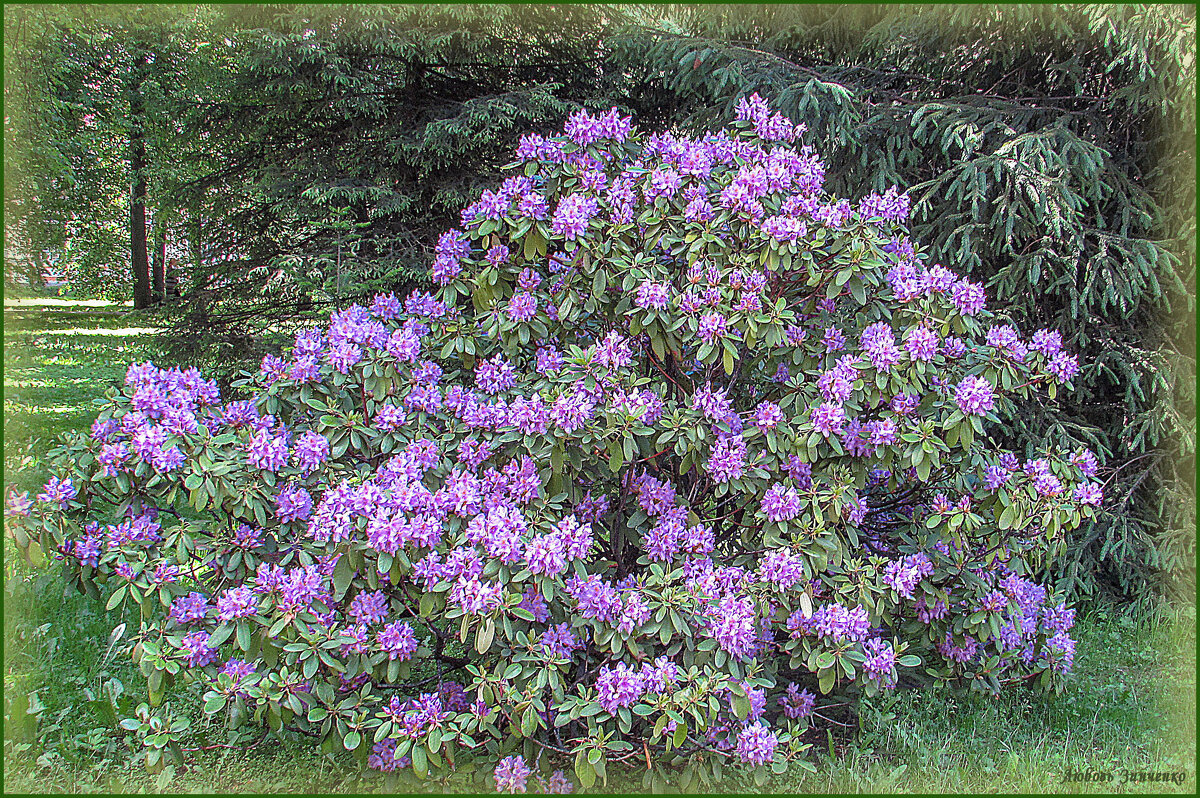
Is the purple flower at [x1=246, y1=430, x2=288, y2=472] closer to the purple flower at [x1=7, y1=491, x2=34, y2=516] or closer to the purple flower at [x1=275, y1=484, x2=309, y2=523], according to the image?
the purple flower at [x1=275, y1=484, x2=309, y2=523]

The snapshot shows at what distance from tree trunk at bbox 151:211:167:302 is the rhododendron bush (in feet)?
10.6

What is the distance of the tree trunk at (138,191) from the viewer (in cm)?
512

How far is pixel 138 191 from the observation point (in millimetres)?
6664

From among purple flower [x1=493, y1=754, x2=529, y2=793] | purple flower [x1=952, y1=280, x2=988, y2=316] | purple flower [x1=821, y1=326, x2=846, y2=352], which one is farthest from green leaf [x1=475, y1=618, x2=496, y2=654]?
purple flower [x1=952, y1=280, x2=988, y2=316]

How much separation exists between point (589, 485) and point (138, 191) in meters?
5.63

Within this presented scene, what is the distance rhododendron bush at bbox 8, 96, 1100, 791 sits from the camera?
2.32 m

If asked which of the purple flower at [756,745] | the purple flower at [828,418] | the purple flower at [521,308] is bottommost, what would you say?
the purple flower at [756,745]

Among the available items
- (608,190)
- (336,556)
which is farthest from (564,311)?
(336,556)

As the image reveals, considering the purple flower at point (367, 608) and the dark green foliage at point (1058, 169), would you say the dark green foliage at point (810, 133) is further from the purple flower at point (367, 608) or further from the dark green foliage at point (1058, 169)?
the purple flower at point (367, 608)

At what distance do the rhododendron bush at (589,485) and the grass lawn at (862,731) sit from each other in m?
0.22

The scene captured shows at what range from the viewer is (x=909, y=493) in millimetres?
3121

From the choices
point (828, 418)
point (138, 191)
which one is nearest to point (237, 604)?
point (828, 418)

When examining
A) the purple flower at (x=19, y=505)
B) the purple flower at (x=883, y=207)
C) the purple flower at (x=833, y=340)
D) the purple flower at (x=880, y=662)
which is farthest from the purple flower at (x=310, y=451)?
the purple flower at (x=883, y=207)

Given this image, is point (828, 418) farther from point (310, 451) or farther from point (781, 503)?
point (310, 451)
